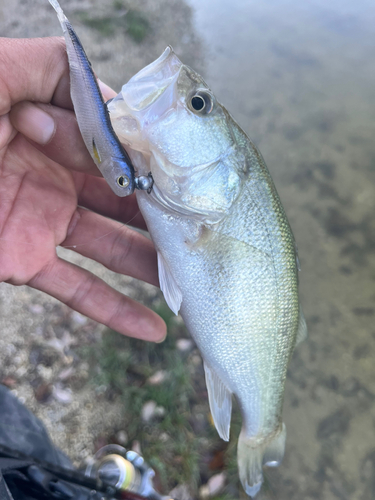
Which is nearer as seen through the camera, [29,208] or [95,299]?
[29,208]

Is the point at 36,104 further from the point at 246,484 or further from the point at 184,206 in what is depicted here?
the point at 246,484

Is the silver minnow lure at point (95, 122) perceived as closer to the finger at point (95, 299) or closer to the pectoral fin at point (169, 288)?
the pectoral fin at point (169, 288)

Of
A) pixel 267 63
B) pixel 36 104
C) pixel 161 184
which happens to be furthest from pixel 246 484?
pixel 267 63

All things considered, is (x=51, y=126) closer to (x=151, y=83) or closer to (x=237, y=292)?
(x=151, y=83)

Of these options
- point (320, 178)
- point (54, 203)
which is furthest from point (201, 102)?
point (320, 178)

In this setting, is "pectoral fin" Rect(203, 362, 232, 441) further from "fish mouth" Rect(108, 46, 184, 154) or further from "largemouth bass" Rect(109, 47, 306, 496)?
"fish mouth" Rect(108, 46, 184, 154)

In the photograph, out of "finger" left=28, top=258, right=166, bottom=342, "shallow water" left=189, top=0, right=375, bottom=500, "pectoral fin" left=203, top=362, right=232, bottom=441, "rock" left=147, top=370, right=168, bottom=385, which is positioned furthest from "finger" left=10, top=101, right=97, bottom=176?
"shallow water" left=189, top=0, right=375, bottom=500

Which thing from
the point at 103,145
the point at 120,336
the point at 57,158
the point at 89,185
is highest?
the point at 103,145
